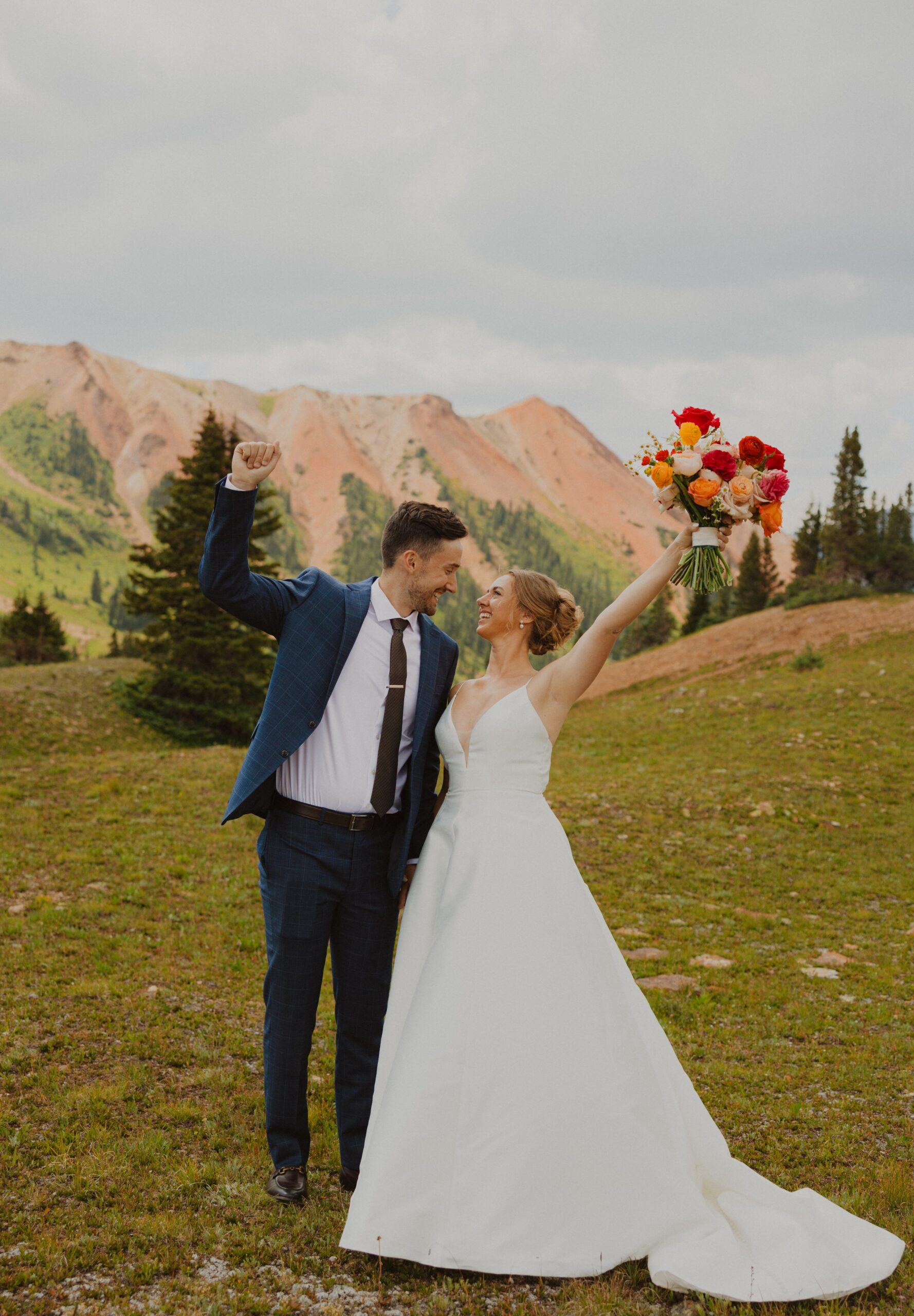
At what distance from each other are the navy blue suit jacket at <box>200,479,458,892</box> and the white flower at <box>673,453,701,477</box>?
1537 millimetres

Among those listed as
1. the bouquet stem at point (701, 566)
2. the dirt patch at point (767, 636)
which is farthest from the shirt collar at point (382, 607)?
the dirt patch at point (767, 636)

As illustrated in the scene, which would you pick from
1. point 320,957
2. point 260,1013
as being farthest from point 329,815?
point 260,1013

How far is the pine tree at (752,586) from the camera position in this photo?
6056 centimetres

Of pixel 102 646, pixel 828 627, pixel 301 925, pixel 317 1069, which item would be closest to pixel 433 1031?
pixel 301 925

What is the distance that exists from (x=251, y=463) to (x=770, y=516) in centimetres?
250

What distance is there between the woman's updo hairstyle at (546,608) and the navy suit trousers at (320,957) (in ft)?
4.25

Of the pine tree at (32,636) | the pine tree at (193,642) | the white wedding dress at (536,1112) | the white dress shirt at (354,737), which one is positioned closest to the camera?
the white wedding dress at (536,1112)

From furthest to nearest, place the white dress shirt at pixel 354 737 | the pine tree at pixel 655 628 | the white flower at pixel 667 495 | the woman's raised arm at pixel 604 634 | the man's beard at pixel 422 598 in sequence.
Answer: the pine tree at pixel 655 628 < the white flower at pixel 667 495 < the man's beard at pixel 422 598 < the white dress shirt at pixel 354 737 < the woman's raised arm at pixel 604 634

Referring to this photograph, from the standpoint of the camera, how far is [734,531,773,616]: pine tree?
2384 inches

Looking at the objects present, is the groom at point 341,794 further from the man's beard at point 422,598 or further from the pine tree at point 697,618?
the pine tree at point 697,618

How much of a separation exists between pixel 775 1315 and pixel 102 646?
15671 cm

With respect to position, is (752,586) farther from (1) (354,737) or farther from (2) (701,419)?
(1) (354,737)

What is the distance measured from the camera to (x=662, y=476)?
15.4 ft

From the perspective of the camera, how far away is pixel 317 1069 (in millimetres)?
6477
